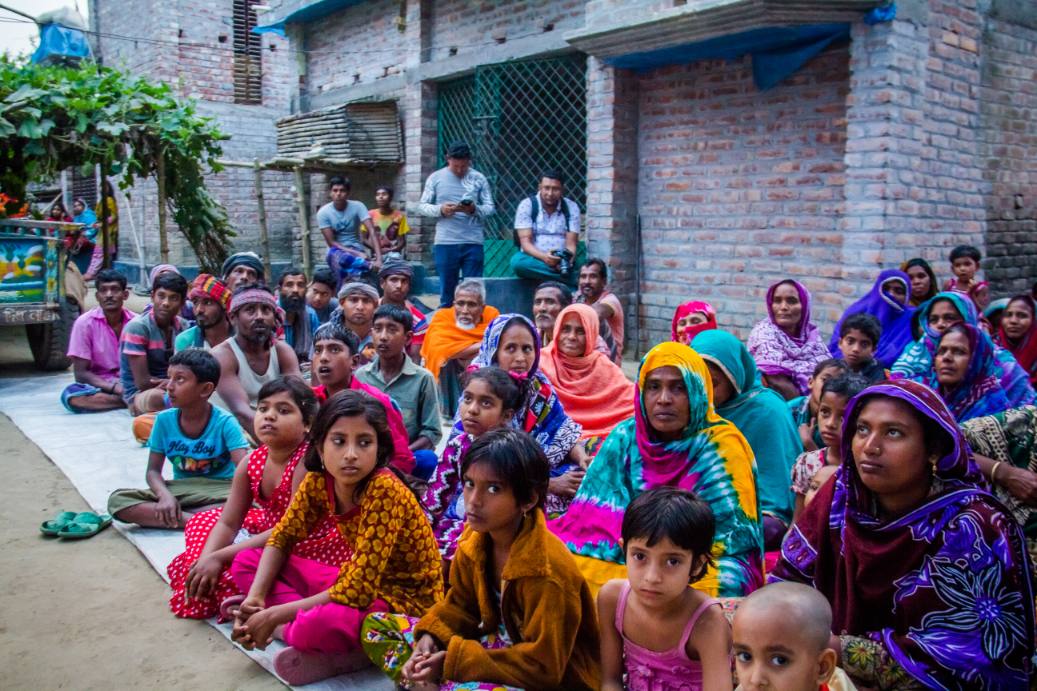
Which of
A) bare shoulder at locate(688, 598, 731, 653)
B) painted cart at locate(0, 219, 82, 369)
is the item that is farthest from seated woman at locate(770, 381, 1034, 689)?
painted cart at locate(0, 219, 82, 369)

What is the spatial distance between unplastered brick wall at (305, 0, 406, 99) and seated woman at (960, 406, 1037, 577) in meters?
9.10

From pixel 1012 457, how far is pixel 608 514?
1.70 metres

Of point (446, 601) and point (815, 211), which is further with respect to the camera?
point (815, 211)

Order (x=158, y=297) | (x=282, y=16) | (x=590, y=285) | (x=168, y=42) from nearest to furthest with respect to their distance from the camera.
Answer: (x=158, y=297)
(x=590, y=285)
(x=282, y=16)
(x=168, y=42)

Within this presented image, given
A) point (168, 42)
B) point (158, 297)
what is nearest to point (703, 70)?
point (158, 297)

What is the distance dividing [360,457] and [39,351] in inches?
277

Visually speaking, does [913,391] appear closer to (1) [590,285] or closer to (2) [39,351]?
(1) [590,285]

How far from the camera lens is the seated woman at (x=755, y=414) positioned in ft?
11.6

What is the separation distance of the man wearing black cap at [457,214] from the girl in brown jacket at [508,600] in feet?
20.6

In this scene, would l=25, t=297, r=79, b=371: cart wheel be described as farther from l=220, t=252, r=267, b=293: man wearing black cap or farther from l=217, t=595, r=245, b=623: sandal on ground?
l=217, t=595, r=245, b=623: sandal on ground

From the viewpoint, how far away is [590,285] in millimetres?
7121

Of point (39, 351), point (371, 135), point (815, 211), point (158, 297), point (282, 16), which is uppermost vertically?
point (282, 16)

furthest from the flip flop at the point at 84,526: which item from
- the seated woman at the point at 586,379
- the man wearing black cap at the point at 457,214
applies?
the man wearing black cap at the point at 457,214

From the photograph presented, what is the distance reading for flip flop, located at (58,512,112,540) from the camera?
4.29 metres
